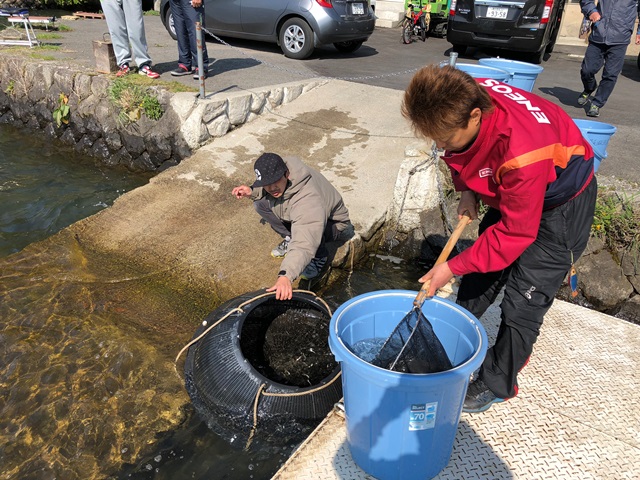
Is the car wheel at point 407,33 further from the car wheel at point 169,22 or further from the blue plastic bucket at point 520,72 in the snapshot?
the blue plastic bucket at point 520,72

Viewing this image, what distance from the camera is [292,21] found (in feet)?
31.1

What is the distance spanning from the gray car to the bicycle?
3.44 metres

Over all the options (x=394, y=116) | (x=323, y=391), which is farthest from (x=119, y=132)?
(x=323, y=391)

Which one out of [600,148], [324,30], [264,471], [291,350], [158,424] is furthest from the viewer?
[324,30]

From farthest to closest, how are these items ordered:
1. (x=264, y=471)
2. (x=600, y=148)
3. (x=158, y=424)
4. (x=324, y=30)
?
(x=324, y=30) → (x=600, y=148) → (x=158, y=424) → (x=264, y=471)

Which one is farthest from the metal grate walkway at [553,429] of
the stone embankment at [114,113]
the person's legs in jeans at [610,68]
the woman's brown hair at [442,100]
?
the person's legs in jeans at [610,68]

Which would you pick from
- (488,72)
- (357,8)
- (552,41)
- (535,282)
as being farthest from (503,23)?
(535,282)

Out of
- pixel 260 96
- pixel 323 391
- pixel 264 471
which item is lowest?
pixel 264 471

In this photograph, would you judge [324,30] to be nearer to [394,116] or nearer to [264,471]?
[394,116]

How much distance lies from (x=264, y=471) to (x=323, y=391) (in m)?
0.58

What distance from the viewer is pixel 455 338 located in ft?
7.93

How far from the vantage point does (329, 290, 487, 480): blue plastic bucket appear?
6.44 ft

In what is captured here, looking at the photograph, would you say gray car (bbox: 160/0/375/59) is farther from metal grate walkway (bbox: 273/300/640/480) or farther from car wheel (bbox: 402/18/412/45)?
metal grate walkway (bbox: 273/300/640/480)

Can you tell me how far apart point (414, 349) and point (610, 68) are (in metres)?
6.71
